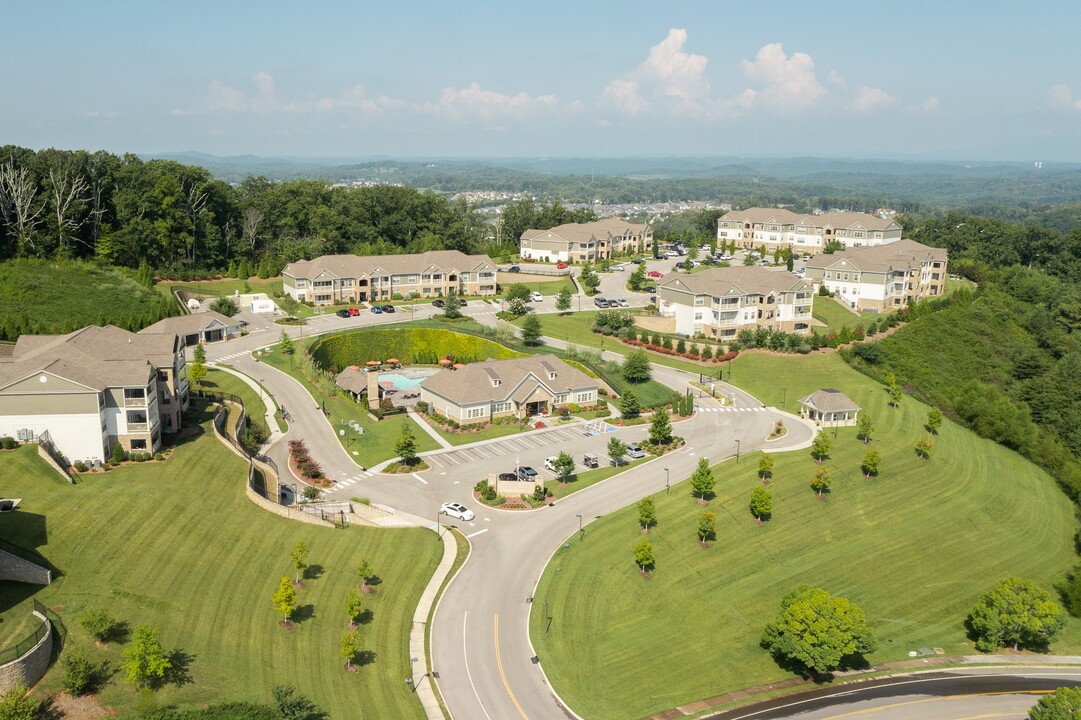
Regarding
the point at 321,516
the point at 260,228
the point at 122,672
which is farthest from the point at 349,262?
the point at 122,672

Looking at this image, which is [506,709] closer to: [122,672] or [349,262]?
[122,672]

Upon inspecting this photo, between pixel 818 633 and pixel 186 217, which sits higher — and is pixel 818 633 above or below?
below

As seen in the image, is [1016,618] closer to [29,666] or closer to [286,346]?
[29,666]

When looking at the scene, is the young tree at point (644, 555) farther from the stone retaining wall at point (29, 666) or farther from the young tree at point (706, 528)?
the stone retaining wall at point (29, 666)

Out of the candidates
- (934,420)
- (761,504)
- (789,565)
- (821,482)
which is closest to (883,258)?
(934,420)

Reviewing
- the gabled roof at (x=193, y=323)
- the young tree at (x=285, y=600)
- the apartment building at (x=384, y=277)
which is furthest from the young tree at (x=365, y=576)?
the apartment building at (x=384, y=277)

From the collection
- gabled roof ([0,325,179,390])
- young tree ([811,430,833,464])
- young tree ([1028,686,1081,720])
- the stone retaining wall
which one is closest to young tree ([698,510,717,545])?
young tree ([811,430,833,464])
